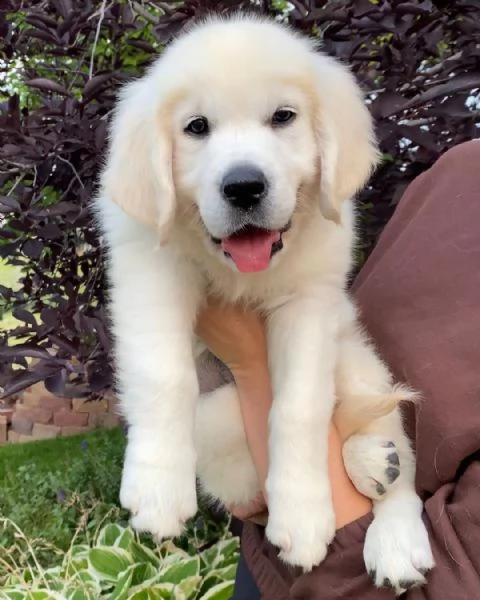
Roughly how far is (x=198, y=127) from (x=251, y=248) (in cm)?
36

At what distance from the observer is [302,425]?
1.84 meters

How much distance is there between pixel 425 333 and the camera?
184cm

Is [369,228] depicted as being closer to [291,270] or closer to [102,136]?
[291,270]

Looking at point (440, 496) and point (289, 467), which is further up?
point (440, 496)

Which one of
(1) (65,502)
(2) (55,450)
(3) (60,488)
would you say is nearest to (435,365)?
(1) (65,502)

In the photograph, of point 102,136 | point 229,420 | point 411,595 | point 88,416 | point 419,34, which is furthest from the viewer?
point 88,416

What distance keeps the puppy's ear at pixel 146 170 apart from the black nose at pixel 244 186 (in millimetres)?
191

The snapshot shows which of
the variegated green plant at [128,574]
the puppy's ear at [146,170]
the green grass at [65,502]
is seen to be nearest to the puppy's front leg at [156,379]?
the puppy's ear at [146,170]

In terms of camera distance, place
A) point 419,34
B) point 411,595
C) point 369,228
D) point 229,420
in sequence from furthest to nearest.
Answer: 1. point 369,228
2. point 419,34
3. point 229,420
4. point 411,595

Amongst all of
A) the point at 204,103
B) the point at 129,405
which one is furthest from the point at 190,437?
the point at 204,103

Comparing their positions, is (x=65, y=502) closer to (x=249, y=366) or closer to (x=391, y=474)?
(x=249, y=366)

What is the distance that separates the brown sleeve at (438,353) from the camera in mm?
1530

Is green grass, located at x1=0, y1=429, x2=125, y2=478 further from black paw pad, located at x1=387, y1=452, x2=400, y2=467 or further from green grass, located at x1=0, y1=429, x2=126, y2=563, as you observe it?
black paw pad, located at x1=387, y1=452, x2=400, y2=467

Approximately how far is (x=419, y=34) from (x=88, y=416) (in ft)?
12.8
